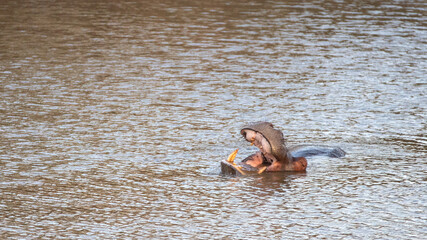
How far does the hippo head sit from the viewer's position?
37.2 ft

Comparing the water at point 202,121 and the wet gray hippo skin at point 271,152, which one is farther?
the wet gray hippo skin at point 271,152

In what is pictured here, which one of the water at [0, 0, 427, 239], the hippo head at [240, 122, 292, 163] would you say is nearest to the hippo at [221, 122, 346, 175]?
the hippo head at [240, 122, 292, 163]

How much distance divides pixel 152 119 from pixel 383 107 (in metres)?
4.52

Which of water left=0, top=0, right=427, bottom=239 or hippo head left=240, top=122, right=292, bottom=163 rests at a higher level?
hippo head left=240, top=122, right=292, bottom=163

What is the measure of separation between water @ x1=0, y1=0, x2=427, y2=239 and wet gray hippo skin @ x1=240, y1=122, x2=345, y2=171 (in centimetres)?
27

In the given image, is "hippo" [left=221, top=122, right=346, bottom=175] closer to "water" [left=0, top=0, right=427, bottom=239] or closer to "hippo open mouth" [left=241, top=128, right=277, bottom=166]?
"hippo open mouth" [left=241, top=128, right=277, bottom=166]

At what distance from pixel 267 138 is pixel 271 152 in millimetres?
254

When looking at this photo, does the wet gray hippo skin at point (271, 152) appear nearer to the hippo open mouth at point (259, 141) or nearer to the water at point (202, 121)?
the hippo open mouth at point (259, 141)

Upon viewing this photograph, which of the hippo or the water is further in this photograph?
the hippo

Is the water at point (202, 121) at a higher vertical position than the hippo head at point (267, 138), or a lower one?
lower

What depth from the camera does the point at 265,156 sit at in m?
11.7

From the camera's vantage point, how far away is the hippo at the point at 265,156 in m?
11.4

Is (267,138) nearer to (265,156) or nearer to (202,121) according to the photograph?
(265,156)

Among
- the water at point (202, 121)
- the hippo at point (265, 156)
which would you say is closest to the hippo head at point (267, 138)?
the hippo at point (265, 156)
